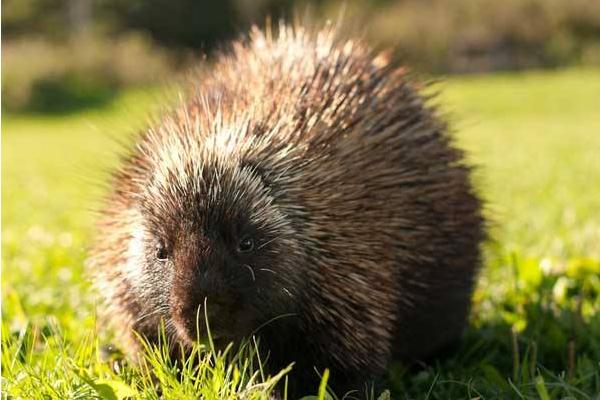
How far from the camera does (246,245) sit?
3.00 m

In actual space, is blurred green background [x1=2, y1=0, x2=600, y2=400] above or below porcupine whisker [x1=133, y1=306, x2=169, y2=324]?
below

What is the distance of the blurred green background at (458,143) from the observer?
3445 millimetres

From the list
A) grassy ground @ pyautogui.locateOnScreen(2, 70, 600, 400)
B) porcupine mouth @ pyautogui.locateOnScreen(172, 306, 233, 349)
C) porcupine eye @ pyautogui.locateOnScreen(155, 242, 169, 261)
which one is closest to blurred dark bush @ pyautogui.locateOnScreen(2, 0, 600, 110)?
grassy ground @ pyautogui.locateOnScreen(2, 70, 600, 400)

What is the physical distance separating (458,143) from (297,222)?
2.33m

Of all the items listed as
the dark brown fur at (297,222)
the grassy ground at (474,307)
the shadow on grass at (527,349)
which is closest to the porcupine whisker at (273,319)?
the dark brown fur at (297,222)

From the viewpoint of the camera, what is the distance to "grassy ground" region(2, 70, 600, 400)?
3.11 meters

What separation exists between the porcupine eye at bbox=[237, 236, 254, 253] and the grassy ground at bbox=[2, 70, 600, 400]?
36 cm

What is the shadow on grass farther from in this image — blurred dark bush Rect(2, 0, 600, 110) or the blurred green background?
blurred dark bush Rect(2, 0, 600, 110)

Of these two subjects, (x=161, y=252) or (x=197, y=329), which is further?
(x=161, y=252)

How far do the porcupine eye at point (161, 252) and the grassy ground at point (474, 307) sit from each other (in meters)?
0.34

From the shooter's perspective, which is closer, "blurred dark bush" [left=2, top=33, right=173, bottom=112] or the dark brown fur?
the dark brown fur

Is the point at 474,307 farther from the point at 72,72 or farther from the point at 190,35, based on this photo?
the point at 190,35

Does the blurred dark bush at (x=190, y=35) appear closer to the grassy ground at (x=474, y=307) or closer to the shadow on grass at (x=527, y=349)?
the grassy ground at (x=474, y=307)

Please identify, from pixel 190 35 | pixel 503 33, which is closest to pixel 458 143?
pixel 503 33
